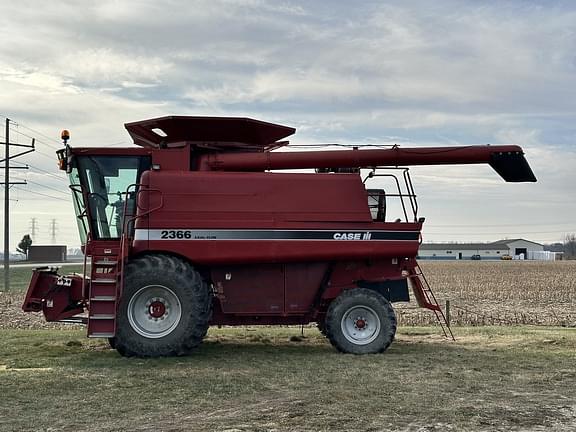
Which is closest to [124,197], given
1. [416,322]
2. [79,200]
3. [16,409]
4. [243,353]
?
[79,200]

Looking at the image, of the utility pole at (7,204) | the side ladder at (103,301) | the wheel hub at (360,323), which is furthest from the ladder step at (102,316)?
the utility pole at (7,204)

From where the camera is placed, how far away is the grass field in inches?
238

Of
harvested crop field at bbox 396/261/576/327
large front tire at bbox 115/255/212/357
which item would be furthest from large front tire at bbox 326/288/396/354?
harvested crop field at bbox 396/261/576/327

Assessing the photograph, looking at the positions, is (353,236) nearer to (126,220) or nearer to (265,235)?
(265,235)

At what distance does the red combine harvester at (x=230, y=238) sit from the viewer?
9.74 m

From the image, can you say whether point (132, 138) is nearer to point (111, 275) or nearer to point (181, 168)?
point (181, 168)

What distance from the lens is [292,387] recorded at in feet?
25.1

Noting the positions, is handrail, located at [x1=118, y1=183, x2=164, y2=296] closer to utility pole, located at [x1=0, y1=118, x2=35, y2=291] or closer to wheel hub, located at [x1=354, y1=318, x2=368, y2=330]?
wheel hub, located at [x1=354, y1=318, x2=368, y2=330]

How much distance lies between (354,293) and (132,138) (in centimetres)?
423

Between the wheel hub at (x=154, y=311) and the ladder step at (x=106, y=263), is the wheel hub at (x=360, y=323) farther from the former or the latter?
the ladder step at (x=106, y=263)

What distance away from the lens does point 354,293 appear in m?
10.3

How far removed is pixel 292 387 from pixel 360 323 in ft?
9.27

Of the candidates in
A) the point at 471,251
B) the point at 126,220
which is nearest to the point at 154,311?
the point at 126,220

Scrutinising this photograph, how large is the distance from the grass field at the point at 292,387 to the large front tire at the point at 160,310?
0.80 feet
